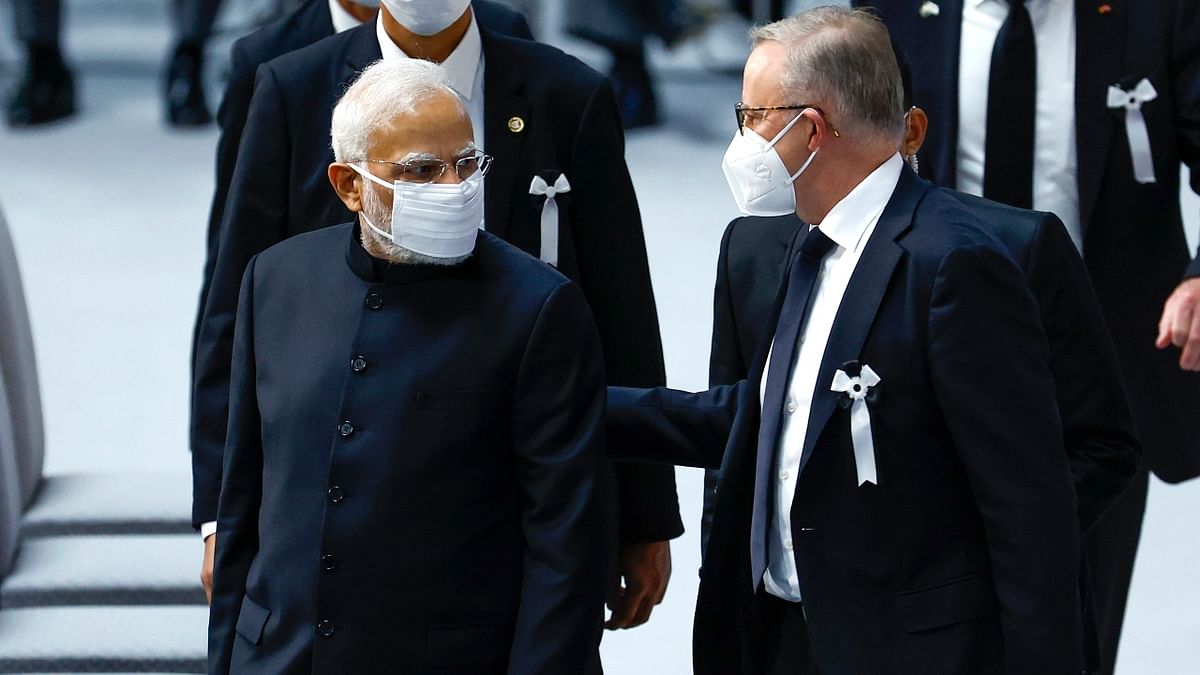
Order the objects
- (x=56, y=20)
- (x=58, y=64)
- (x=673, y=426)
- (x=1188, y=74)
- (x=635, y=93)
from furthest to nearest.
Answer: (x=58, y=64)
(x=56, y=20)
(x=635, y=93)
(x=1188, y=74)
(x=673, y=426)

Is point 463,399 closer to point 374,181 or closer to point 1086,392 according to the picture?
point 374,181

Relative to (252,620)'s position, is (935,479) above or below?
above

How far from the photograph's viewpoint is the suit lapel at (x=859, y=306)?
227 cm

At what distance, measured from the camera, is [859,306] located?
2.29 meters

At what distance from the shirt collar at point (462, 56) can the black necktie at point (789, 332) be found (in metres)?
0.70

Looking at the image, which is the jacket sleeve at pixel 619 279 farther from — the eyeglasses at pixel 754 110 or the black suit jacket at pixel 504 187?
the eyeglasses at pixel 754 110

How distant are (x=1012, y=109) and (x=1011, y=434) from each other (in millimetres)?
1189

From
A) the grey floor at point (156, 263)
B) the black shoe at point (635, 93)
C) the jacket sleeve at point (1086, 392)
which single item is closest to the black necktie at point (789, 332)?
the jacket sleeve at point (1086, 392)

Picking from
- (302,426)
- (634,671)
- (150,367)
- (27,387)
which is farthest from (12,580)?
(150,367)

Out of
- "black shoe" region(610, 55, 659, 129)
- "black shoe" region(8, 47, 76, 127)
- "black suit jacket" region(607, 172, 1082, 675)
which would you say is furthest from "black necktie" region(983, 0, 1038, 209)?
"black shoe" region(8, 47, 76, 127)

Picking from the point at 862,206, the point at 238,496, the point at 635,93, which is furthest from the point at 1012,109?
the point at 635,93

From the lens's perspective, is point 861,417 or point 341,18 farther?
point 341,18

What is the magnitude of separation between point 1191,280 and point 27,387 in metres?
2.45

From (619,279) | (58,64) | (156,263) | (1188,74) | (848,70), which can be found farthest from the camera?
(58,64)
